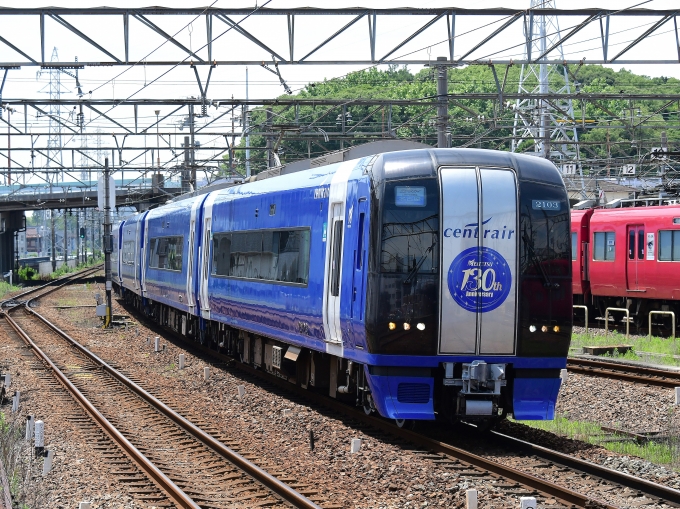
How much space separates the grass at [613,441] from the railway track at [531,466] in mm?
981

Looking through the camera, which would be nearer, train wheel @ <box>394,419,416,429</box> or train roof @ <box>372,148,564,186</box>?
train roof @ <box>372,148,564,186</box>

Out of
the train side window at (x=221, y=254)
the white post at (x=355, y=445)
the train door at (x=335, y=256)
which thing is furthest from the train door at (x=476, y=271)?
the train side window at (x=221, y=254)

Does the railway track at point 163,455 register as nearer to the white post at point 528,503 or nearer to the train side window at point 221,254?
the white post at point 528,503

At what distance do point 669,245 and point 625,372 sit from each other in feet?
23.7

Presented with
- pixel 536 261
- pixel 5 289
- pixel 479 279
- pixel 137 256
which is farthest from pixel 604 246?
pixel 5 289

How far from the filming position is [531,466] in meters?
9.66

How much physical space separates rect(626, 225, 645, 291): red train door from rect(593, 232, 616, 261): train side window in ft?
2.50

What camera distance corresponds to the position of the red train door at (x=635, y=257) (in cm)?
2453

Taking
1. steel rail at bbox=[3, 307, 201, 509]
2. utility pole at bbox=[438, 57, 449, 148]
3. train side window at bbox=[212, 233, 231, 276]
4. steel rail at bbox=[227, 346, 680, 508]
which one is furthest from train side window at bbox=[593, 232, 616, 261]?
steel rail at bbox=[227, 346, 680, 508]

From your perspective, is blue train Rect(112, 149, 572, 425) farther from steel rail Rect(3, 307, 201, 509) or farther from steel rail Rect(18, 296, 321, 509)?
steel rail Rect(3, 307, 201, 509)

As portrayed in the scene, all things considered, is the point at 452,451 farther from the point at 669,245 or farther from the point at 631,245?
the point at 631,245

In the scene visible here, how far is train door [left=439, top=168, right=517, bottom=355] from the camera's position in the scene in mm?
10781

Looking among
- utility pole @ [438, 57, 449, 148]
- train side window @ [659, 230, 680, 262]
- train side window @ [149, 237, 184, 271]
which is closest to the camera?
utility pole @ [438, 57, 449, 148]

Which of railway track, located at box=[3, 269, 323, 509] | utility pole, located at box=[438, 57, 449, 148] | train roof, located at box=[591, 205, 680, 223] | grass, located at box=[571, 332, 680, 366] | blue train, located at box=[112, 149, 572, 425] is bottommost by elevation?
railway track, located at box=[3, 269, 323, 509]
